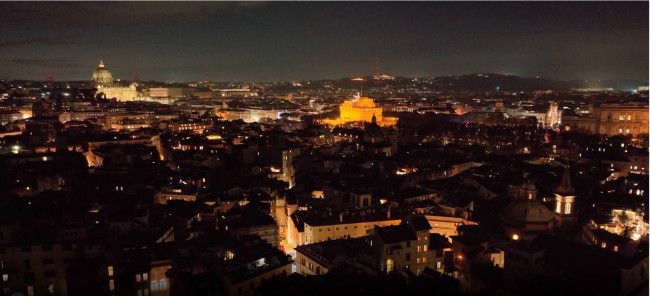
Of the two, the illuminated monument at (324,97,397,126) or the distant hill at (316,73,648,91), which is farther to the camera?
the distant hill at (316,73,648,91)

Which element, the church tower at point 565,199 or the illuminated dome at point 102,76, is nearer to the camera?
the church tower at point 565,199

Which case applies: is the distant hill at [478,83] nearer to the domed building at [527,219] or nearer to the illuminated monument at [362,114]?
the illuminated monument at [362,114]

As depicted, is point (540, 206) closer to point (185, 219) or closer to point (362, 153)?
point (185, 219)

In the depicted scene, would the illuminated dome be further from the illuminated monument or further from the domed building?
the domed building

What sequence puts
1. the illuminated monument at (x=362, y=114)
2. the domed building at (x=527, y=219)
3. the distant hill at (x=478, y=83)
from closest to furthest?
the domed building at (x=527, y=219)
the illuminated monument at (x=362, y=114)
the distant hill at (x=478, y=83)

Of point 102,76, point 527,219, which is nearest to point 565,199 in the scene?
point 527,219

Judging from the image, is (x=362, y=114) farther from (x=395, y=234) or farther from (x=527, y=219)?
(x=395, y=234)

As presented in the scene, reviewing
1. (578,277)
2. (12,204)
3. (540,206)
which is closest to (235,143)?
(12,204)

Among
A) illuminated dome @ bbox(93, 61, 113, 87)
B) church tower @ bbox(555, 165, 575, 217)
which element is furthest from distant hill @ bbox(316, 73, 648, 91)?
church tower @ bbox(555, 165, 575, 217)

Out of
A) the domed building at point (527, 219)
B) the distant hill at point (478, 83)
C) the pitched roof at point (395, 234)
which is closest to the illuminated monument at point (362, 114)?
the domed building at point (527, 219)
